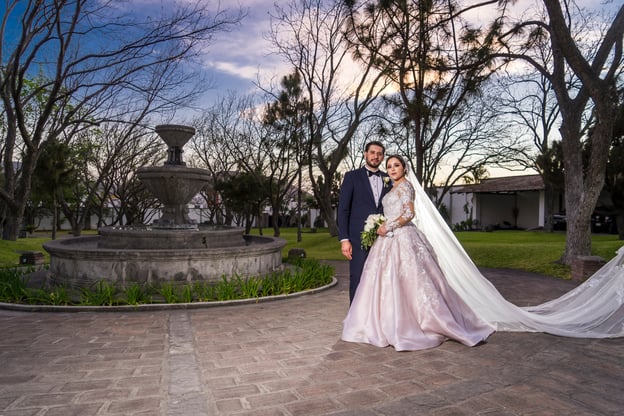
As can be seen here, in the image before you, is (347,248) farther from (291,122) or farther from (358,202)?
(291,122)

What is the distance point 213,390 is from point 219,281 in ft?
14.8

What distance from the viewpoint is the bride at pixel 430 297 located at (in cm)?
524

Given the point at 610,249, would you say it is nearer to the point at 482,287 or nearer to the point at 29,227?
the point at 482,287

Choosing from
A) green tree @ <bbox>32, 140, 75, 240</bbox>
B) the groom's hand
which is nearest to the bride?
the groom's hand

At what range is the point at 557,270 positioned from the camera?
1260cm

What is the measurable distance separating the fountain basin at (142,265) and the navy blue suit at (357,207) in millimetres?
3051

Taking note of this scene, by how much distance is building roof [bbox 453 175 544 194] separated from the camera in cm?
3481

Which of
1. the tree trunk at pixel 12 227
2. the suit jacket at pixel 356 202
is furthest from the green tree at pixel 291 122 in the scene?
the suit jacket at pixel 356 202

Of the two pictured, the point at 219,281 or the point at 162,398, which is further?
the point at 219,281

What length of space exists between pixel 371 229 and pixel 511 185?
35.0m

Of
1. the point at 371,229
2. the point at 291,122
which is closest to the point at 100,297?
the point at 371,229

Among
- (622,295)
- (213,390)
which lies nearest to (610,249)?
(622,295)

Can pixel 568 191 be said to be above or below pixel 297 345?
above

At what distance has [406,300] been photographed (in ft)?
17.6
